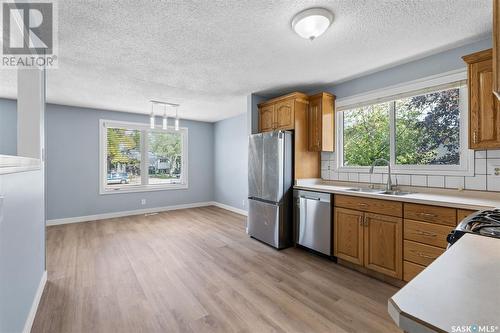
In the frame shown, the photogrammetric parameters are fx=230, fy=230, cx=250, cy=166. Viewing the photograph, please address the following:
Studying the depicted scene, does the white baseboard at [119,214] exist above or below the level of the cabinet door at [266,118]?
below

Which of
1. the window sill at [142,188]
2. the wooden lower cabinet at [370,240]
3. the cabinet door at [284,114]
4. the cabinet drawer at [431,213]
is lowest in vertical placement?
the wooden lower cabinet at [370,240]

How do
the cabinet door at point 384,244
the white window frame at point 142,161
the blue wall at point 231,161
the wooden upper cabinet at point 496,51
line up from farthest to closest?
1. the blue wall at point 231,161
2. the white window frame at point 142,161
3. the cabinet door at point 384,244
4. the wooden upper cabinet at point 496,51

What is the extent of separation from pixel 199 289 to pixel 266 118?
2678 millimetres

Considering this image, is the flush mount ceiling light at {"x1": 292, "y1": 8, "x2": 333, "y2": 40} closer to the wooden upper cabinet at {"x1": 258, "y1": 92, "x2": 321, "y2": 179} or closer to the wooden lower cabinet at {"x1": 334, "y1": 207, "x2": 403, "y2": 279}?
the wooden upper cabinet at {"x1": 258, "y1": 92, "x2": 321, "y2": 179}

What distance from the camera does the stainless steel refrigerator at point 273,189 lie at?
3285 mm

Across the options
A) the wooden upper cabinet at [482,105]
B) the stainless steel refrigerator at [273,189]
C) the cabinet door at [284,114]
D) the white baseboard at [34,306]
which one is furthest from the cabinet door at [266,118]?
the white baseboard at [34,306]

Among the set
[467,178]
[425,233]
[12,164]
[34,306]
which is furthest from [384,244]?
[34,306]

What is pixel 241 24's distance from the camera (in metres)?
1.95

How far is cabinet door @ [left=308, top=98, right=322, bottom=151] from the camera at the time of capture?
3.38 metres

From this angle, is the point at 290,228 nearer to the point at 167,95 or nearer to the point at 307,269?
the point at 307,269

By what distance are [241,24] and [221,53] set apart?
576 millimetres

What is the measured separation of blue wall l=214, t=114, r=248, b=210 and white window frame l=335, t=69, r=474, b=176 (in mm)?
2231

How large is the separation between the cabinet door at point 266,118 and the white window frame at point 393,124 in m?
0.99

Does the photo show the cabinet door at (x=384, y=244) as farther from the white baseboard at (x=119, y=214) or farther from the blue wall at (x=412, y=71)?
the white baseboard at (x=119, y=214)
